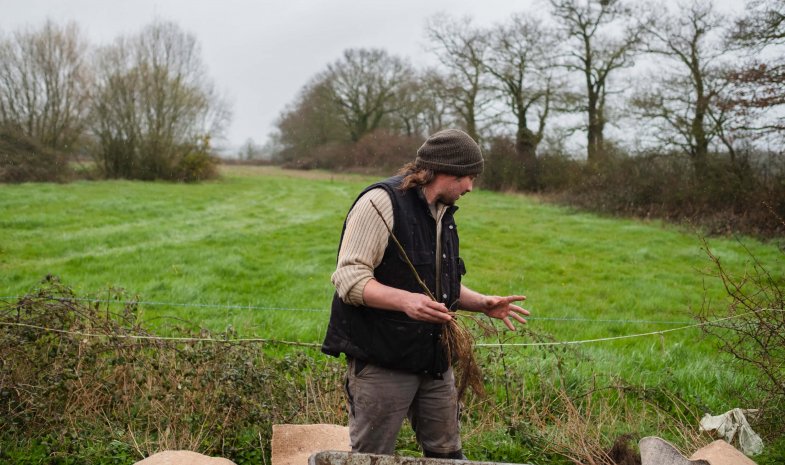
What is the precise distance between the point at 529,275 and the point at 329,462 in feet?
27.4

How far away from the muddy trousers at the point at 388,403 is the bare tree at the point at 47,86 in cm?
2566

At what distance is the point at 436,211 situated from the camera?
273 cm

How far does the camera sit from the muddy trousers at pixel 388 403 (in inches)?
102

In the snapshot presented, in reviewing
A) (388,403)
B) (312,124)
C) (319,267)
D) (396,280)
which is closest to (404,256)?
(396,280)

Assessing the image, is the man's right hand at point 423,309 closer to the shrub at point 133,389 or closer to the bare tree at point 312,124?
the shrub at point 133,389

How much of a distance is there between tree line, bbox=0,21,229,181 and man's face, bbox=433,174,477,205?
2302 cm

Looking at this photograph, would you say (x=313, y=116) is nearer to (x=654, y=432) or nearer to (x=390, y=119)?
(x=390, y=119)

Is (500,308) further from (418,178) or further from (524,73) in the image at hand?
(524,73)

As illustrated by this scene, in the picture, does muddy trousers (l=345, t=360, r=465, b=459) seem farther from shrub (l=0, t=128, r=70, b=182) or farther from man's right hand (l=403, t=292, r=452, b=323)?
shrub (l=0, t=128, r=70, b=182)

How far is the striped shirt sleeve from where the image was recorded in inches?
93.8

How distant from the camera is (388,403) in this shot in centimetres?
258

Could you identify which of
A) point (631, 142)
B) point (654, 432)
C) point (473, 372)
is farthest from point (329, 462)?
point (631, 142)

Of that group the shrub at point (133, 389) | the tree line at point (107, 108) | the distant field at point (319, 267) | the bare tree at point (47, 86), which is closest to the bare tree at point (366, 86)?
the tree line at point (107, 108)

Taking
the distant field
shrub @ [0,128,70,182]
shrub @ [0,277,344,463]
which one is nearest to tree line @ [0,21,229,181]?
shrub @ [0,128,70,182]
